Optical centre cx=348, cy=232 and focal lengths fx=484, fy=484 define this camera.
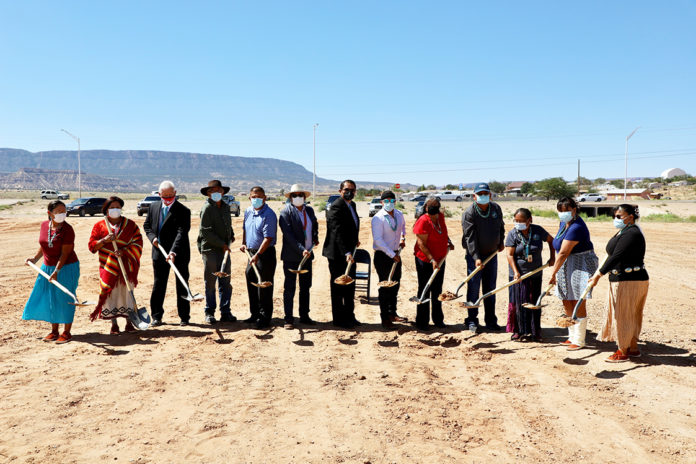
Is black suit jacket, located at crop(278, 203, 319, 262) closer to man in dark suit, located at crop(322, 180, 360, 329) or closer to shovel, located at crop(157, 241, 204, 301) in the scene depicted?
man in dark suit, located at crop(322, 180, 360, 329)

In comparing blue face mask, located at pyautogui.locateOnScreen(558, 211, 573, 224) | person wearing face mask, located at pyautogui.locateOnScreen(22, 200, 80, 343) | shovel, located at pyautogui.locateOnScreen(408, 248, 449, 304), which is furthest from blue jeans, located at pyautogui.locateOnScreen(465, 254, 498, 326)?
person wearing face mask, located at pyautogui.locateOnScreen(22, 200, 80, 343)

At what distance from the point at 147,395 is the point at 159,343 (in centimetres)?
159

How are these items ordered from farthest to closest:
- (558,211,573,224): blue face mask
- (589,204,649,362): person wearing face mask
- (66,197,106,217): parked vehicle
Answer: (66,197,106,217): parked vehicle
(558,211,573,224): blue face mask
(589,204,649,362): person wearing face mask

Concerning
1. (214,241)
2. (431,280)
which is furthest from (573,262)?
(214,241)

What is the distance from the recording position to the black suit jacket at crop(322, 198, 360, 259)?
21.7ft

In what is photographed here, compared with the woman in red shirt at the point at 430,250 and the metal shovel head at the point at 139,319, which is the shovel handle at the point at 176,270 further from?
the woman in red shirt at the point at 430,250

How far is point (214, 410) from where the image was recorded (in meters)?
4.28

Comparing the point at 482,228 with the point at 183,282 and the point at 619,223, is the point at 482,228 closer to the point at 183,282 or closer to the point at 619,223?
the point at 619,223

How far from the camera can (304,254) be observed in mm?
6594

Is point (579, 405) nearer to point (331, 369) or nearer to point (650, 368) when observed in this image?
point (650, 368)

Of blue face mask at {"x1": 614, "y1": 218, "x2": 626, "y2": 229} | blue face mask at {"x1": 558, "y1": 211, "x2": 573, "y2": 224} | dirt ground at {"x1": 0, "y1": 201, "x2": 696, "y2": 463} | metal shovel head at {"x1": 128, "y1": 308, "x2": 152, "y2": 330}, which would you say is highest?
blue face mask at {"x1": 558, "y1": 211, "x2": 573, "y2": 224}

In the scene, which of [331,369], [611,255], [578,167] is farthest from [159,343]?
[578,167]

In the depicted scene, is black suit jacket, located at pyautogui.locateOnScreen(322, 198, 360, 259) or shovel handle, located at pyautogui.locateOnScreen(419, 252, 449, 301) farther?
black suit jacket, located at pyautogui.locateOnScreen(322, 198, 360, 259)

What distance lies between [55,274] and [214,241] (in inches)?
77.2
